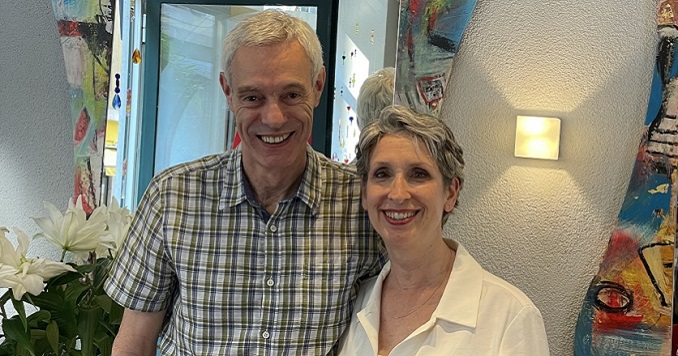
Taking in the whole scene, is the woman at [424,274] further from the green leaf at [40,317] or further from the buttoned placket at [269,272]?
the green leaf at [40,317]

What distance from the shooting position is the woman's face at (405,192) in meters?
1.57

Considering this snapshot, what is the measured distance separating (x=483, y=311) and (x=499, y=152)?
44.8 inches

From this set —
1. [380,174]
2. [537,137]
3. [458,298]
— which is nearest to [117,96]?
[537,137]

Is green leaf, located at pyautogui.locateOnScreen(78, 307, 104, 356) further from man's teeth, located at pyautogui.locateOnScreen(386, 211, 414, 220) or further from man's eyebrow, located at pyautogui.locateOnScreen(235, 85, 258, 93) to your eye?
man's teeth, located at pyautogui.locateOnScreen(386, 211, 414, 220)

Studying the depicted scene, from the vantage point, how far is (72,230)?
229 cm

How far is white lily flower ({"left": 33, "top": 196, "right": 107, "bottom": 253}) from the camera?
7.47 ft

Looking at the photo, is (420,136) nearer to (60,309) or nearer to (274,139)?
(274,139)

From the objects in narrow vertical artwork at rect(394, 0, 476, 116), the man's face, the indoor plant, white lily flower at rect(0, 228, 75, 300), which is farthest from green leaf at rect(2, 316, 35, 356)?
narrow vertical artwork at rect(394, 0, 476, 116)

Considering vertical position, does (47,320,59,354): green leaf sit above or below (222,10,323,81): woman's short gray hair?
below

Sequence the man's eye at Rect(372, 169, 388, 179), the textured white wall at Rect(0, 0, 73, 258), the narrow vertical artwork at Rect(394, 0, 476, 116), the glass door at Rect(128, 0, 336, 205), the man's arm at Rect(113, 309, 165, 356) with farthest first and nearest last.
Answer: the textured white wall at Rect(0, 0, 73, 258), the glass door at Rect(128, 0, 336, 205), the narrow vertical artwork at Rect(394, 0, 476, 116), the man's arm at Rect(113, 309, 165, 356), the man's eye at Rect(372, 169, 388, 179)

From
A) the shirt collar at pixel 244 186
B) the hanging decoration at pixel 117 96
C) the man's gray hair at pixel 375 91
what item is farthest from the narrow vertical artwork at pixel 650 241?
the hanging decoration at pixel 117 96

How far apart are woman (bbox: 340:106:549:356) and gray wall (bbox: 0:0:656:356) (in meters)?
0.95

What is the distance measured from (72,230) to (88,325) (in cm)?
28

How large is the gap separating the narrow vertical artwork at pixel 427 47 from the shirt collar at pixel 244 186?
920 millimetres
